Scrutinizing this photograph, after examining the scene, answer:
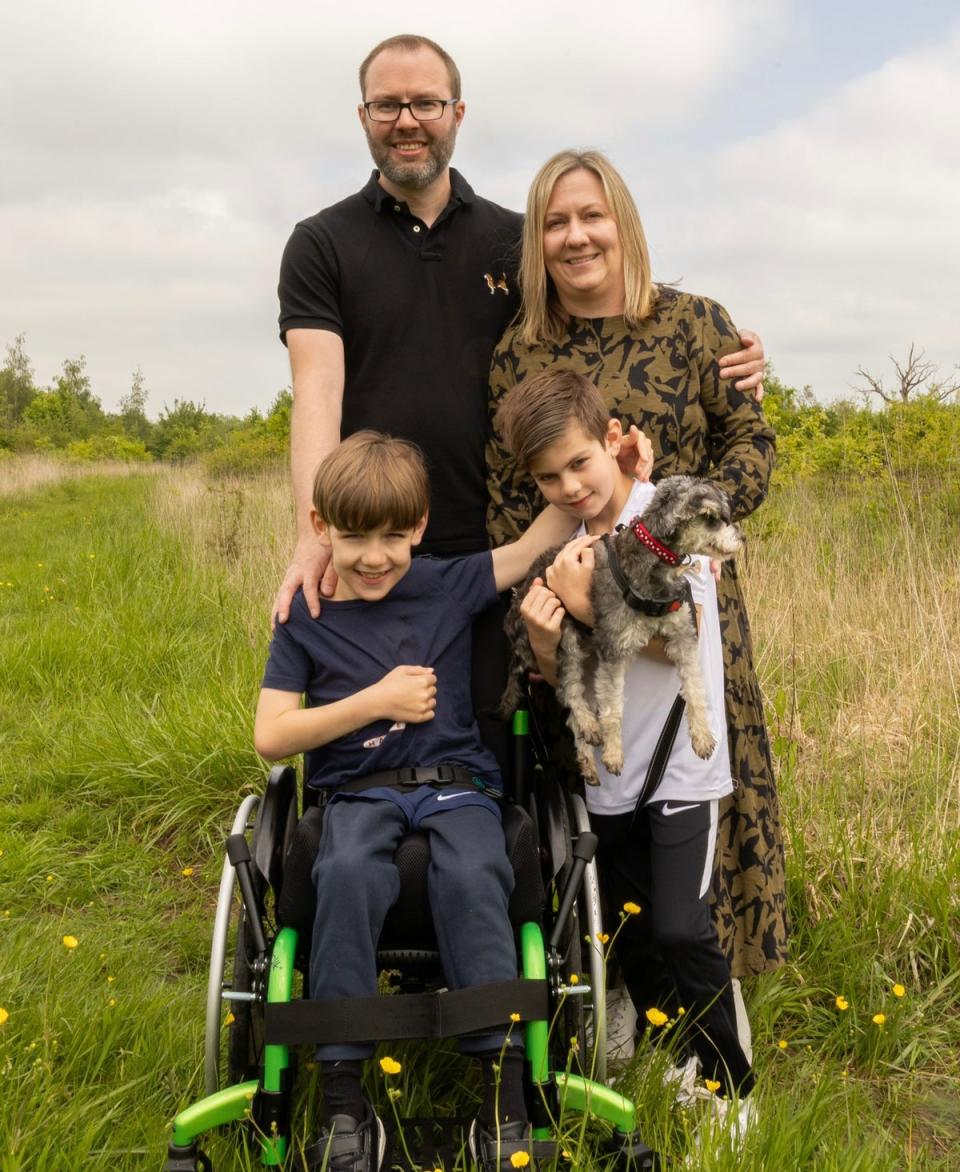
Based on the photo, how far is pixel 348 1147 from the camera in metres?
Result: 2.11

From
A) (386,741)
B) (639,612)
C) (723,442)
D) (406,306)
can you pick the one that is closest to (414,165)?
(406,306)

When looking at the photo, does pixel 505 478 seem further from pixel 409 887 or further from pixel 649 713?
pixel 409 887

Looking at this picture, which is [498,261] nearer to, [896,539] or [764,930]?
[764,930]

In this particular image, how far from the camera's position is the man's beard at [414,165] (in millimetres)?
3168

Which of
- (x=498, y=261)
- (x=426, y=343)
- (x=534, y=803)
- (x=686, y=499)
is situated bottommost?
(x=534, y=803)

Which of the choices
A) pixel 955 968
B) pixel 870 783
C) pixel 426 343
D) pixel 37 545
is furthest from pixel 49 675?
pixel 37 545

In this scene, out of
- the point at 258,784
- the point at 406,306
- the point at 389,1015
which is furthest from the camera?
the point at 258,784

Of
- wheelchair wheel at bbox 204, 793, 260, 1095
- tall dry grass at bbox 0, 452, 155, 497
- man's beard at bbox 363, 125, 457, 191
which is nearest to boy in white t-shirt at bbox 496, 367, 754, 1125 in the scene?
man's beard at bbox 363, 125, 457, 191

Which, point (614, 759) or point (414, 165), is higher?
point (414, 165)

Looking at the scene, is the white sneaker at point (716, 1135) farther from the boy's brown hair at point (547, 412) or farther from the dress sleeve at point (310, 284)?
the dress sleeve at point (310, 284)

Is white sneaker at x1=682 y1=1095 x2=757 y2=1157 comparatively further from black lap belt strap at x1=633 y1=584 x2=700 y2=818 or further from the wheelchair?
black lap belt strap at x1=633 y1=584 x2=700 y2=818

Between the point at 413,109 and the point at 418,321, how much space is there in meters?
0.62

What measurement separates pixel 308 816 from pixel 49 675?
14.7ft

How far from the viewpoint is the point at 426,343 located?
10.5 feet
